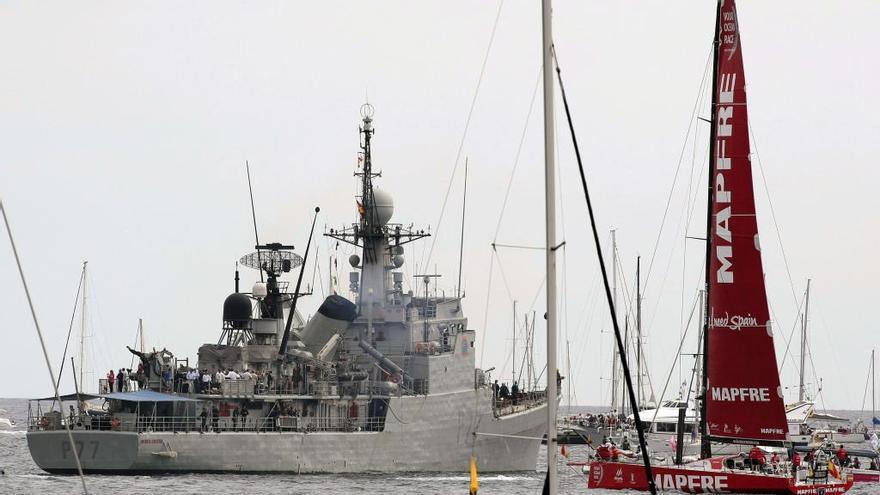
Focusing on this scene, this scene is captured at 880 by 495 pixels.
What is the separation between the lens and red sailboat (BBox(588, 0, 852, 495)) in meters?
41.1

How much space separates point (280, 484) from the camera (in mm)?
49562

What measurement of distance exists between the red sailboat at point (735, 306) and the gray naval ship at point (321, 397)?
49.7 ft

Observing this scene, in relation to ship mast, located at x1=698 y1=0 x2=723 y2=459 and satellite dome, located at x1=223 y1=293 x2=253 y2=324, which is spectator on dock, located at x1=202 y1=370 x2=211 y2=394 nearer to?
satellite dome, located at x1=223 y1=293 x2=253 y2=324

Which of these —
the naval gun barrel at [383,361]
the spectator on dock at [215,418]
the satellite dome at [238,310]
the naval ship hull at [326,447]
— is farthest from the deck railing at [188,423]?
the satellite dome at [238,310]

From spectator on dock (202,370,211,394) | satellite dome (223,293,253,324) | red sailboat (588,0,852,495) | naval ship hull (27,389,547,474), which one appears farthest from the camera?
satellite dome (223,293,253,324)

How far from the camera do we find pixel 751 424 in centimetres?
4134

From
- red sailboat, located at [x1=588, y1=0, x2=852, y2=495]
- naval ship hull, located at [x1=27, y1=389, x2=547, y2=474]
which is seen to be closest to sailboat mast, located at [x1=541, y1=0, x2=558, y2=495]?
red sailboat, located at [x1=588, y1=0, x2=852, y2=495]

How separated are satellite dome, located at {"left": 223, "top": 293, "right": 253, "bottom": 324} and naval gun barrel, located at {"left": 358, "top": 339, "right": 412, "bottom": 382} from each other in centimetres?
442

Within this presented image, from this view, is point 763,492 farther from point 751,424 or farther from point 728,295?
point 728,295

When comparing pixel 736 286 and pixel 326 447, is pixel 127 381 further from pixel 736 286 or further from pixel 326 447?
pixel 736 286

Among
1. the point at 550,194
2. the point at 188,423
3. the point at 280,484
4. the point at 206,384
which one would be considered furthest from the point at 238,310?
the point at 550,194

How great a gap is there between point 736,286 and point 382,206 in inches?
914

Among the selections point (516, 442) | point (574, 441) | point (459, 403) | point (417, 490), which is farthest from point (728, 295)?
point (574, 441)

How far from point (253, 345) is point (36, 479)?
887 cm
